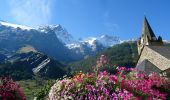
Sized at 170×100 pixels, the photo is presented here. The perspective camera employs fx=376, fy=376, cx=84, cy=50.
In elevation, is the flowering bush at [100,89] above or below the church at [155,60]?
below

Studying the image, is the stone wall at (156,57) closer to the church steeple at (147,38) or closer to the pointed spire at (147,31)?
the church steeple at (147,38)

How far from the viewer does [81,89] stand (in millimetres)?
14930

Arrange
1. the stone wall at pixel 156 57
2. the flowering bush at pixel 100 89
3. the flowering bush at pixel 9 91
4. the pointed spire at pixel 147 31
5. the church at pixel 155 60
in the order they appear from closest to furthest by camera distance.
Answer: the flowering bush at pixel 100 89 < the flowering bush at pixel 9 91 < the church at pixel 155 60 < the stone wall at pixel 156 57 < the pointed spire at pixel 147 31

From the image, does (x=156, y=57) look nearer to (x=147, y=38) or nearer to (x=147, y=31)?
(x=147, y=38)

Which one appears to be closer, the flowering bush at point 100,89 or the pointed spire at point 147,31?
the flowering bush at point 100,89

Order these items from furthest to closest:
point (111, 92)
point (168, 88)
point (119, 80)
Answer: point (168, 88) < point (119, 80) < point (111, 92)

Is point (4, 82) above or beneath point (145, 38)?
beneath

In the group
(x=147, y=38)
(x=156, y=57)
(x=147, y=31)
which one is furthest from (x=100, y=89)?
(x=147, y=31)

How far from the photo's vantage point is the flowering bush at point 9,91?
701 inches

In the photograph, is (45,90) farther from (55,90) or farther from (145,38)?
(145,38)

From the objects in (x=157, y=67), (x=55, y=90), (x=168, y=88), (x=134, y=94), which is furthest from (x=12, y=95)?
(x=157, y=67)

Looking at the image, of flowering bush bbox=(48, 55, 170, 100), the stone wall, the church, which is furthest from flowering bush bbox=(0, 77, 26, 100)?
the stone wall

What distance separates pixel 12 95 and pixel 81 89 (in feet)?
15.4

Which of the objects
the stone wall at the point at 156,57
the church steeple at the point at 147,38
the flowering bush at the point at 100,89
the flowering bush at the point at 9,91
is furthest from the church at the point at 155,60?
the flowering bush at the point at 100,89
